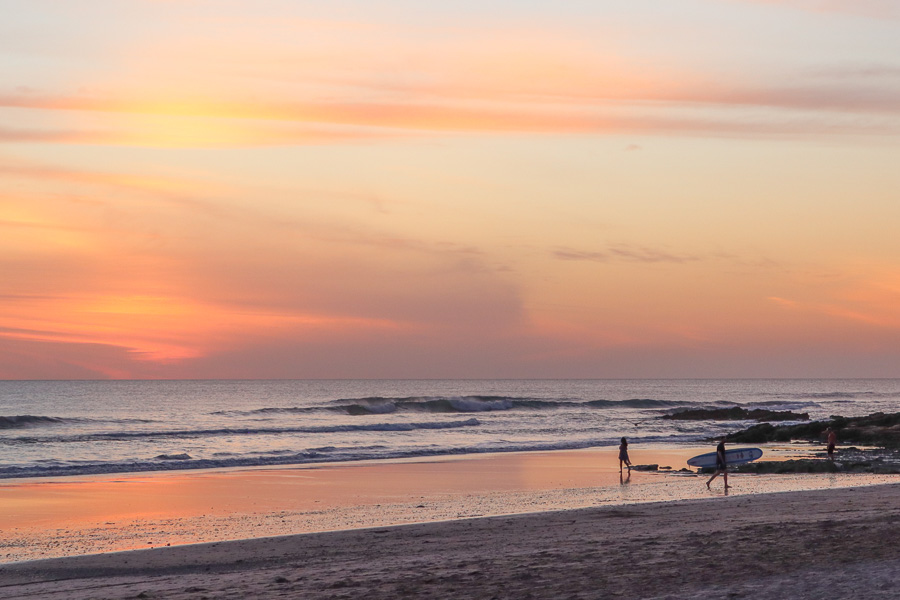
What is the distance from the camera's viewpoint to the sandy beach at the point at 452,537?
33.8 ft

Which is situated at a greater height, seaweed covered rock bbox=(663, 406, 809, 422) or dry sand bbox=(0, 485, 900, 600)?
dry sand bbox=(0, 485, 900, 600)

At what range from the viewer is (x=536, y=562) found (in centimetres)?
1173

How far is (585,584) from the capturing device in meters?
10.0

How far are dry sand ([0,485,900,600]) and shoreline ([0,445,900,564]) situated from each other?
174cm

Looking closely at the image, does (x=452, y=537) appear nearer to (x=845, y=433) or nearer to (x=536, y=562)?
(x=536, y=562)

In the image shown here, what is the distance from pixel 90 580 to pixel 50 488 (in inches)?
534

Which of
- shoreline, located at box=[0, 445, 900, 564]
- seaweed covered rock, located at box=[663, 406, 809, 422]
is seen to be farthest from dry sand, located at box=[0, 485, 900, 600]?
seaweed covered rock, located at box=[663, 406, 809, 422]

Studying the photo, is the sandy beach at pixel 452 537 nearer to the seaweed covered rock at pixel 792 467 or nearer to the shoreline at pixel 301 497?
the shoreline at pixel 301 497

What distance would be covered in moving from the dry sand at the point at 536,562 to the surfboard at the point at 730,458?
12905 mm

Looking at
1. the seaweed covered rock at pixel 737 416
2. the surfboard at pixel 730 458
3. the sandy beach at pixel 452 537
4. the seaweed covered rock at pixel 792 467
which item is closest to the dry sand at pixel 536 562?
A: the sandy beach at pixel 452 537

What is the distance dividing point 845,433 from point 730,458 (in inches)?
668

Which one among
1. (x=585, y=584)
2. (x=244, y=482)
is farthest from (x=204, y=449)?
(x=585, y=584)

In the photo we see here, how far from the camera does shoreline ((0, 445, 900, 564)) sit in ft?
53.7

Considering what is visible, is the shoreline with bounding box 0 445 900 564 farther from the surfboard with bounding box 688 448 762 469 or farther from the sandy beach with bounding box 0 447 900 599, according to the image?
the surfboard with bounding box 688 448 762 469
